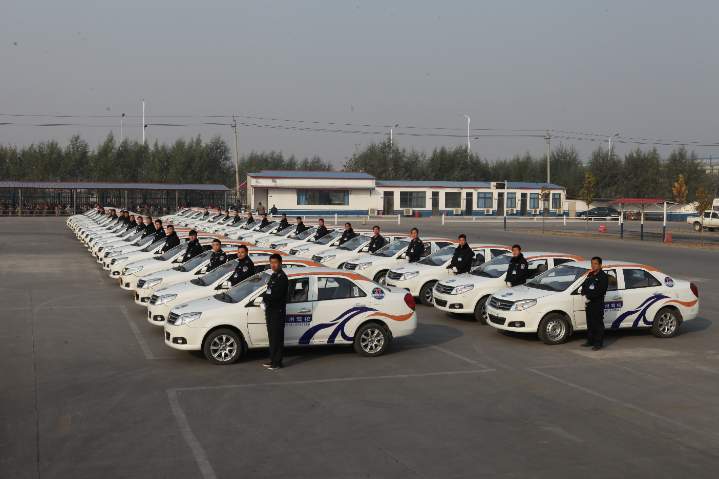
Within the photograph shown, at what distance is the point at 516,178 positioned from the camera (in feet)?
366

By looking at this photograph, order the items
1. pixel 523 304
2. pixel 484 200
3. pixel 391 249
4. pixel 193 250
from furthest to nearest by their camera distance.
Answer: pixel 484 200 < pixel 391 249 < pixel 193 250 < pixel 523 304

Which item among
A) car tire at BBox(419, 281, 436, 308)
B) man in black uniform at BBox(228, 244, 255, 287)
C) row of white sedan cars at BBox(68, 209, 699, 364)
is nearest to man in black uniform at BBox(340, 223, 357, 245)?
row of white sedan cars at BBox(68, 209, 699, 364)

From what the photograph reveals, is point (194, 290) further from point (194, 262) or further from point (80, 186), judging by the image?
point (80, 186)

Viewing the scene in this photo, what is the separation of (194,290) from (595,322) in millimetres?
6949

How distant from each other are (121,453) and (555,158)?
11373 cm

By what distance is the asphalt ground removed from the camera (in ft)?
21.0

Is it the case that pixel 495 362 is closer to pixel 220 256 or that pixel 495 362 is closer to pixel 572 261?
pixel 572 261

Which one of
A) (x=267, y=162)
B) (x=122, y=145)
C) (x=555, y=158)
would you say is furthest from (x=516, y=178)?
(x=122, y=145)

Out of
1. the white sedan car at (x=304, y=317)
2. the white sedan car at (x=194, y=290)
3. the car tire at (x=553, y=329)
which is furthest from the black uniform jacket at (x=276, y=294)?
the car tire at (x=553, y=329)

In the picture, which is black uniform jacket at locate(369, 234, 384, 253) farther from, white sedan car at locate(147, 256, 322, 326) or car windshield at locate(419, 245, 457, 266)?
white sedan car at locate(147, 256, 322, 326)

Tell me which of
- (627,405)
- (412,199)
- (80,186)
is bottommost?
(627,405)

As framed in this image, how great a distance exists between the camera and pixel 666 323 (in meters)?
12.8

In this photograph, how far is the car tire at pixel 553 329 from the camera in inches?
468

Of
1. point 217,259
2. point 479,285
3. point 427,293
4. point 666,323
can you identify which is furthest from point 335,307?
point 666,323
